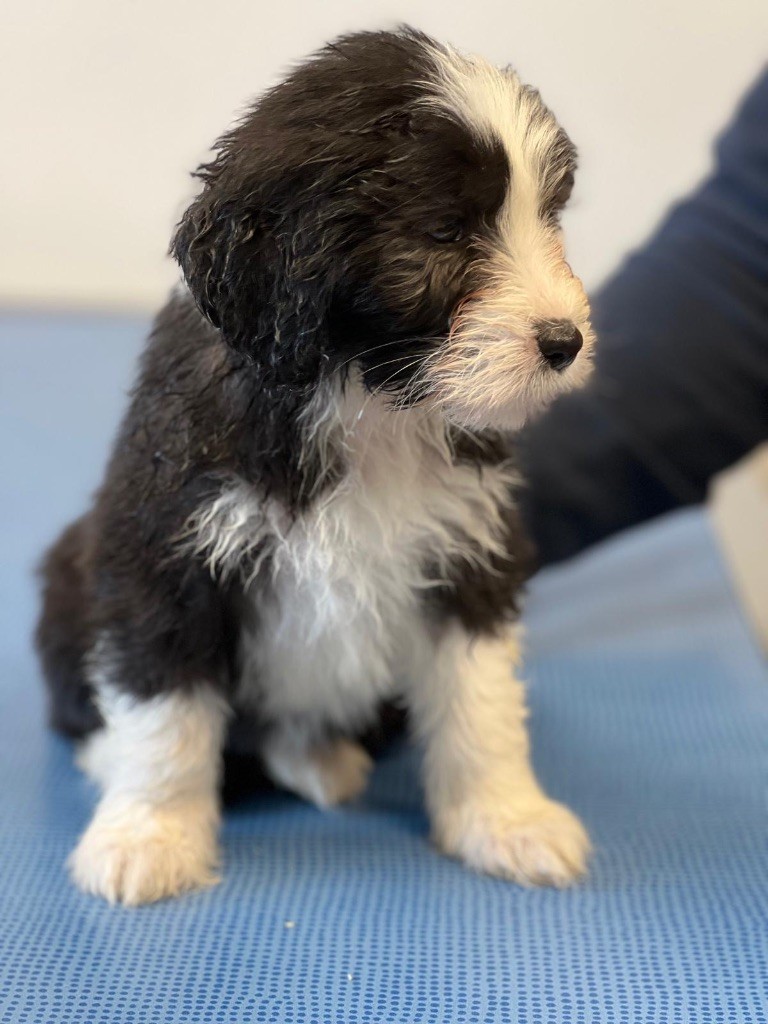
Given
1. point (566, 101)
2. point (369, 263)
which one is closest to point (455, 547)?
point (369, 263)

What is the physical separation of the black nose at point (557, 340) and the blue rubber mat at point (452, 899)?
3.07ft

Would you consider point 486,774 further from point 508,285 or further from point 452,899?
point 508,285

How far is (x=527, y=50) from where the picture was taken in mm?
3709

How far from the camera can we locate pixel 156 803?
2025mm

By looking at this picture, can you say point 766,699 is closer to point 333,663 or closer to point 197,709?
point 333,663

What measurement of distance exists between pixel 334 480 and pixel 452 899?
2.45ft

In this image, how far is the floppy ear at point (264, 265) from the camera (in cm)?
152

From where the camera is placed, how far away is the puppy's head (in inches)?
59.5

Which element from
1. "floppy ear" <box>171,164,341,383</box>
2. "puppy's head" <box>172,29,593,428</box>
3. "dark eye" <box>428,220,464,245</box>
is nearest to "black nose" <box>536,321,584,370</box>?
"puppy's head" <box>172,29,593,428</box>

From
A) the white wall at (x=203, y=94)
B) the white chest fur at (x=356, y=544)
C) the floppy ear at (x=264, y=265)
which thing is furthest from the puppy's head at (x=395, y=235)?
the white wall at (x=203, y=94)

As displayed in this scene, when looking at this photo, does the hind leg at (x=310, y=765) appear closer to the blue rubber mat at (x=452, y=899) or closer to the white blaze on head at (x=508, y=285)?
the blue rubber mat at (x=452, y=899)

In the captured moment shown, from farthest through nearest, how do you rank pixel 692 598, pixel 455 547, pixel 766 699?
pixel 692 598, pixel 766 699, pixel 455 547

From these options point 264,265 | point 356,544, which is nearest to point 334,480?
point 356,544

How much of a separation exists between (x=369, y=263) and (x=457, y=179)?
163 millimetres
